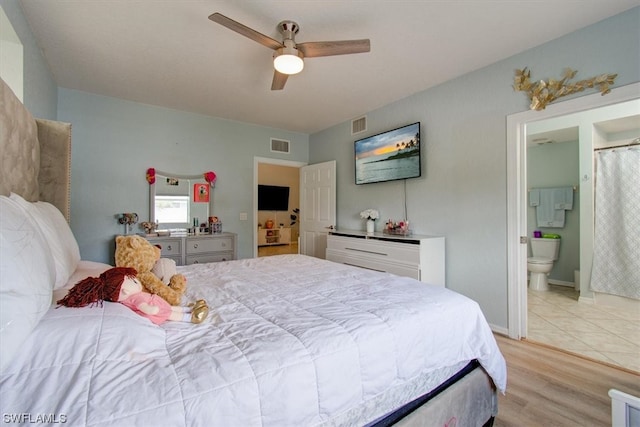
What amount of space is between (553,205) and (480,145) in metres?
2.77

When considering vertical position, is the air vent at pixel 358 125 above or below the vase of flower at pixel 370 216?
above

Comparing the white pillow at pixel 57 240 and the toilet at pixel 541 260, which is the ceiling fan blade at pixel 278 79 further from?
the toilet at pixel 541 260

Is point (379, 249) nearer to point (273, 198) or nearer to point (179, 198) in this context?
point (179, 198)

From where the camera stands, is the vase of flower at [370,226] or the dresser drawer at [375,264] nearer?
the dresser drawer at [375,264]

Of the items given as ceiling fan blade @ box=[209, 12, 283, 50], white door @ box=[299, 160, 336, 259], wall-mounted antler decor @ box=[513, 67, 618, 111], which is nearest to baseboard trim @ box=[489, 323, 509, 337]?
wall-mounted antler decor @ box=[513, 67, 618, 111]

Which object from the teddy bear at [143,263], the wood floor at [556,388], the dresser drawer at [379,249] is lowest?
the wood floor at [556,388]

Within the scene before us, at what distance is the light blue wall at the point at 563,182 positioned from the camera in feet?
14.6

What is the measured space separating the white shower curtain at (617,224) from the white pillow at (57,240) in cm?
508

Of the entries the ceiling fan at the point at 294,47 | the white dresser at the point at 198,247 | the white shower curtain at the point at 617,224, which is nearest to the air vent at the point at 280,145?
the white dresser at the point at 198,247

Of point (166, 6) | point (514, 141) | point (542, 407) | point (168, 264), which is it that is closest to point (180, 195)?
point (166, 6)

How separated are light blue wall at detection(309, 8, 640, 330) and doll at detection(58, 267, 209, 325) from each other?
2693 millimetres

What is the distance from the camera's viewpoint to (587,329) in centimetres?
285

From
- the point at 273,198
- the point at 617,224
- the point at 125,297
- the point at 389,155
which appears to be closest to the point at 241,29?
the point at 125,297

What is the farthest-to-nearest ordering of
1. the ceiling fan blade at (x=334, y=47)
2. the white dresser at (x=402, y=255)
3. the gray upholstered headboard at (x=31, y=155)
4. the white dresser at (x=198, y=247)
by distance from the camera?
the white dresser at (x=198, y=247) → the white dresser at (x=402, y=255) → the ceiling fan blade at (x=334, y=47) → the gray upholstered headboard at (x=31, y=155)
